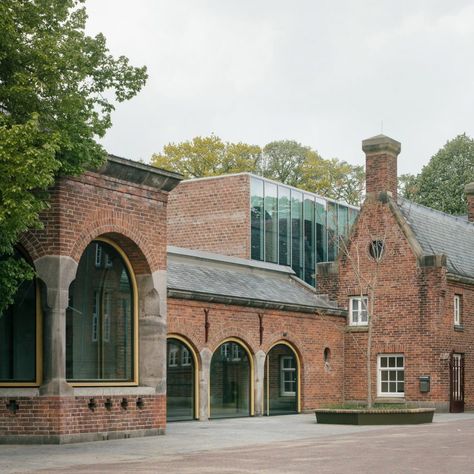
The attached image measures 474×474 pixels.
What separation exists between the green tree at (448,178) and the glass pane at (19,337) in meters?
43.2

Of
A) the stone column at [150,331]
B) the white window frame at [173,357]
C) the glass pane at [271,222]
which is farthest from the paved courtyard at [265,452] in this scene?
the glass pane at [271,222]

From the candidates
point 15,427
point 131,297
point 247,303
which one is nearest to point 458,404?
point 247,303

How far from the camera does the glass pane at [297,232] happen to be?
45.8 m

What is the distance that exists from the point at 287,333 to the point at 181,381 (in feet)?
20.4

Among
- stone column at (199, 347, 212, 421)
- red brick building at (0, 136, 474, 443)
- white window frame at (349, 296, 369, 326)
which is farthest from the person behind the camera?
white window frame at (349, 296, 369, 326)

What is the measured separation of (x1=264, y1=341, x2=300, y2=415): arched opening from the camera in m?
32.5

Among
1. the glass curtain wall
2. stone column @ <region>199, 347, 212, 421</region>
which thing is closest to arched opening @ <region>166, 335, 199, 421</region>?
stone column @ <region>199, 347, 212, 421</region>

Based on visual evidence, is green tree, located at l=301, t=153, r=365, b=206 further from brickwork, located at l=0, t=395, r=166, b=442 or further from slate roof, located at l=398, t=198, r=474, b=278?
brickwork, located at l=0, t=395, r=166, b=442

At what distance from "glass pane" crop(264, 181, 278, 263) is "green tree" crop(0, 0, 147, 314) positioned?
25562mm

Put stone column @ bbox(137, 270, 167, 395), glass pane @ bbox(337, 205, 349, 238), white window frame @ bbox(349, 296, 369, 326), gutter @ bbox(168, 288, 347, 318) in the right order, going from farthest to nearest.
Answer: glass pane @ bbox(337, 205, 349, 238)
white window frame @ bbox(349, 296, 369, 326)
gutter @ bbox(168, 288, 347, 318)
stone column @ bbox(137, 270, 167, 395)

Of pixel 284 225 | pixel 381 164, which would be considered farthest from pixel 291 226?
pixel 381 164

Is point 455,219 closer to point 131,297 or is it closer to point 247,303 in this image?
point 247,303

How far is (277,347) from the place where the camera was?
109 feet

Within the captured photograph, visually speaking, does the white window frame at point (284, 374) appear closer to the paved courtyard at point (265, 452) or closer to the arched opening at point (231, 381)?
the arched opening at point (231, 381)
